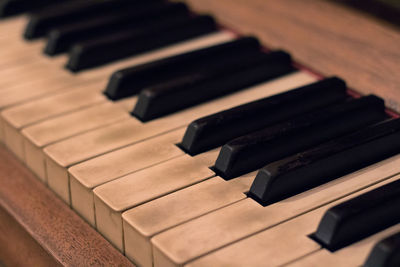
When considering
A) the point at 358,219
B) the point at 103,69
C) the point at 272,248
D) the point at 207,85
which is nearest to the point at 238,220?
the point at 272,248

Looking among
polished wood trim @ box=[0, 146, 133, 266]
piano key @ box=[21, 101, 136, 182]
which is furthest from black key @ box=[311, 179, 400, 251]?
piano key @ box=[21, 101, 136, 182]

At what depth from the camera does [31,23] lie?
220 cm

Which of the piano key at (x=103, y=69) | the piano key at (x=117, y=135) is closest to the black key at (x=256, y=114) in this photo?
the piano key at (x=117, y=135)

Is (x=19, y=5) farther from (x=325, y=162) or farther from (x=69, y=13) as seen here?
(x=325, y=162)

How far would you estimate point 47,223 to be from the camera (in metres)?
1.53

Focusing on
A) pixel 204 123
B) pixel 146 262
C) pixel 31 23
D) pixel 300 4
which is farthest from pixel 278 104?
pixel 31 23

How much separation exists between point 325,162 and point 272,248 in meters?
0.26

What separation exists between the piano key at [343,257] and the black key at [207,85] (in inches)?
24.9

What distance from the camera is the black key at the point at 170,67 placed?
181 cm

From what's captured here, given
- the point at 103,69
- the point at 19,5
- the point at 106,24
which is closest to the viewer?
the point at 103,69

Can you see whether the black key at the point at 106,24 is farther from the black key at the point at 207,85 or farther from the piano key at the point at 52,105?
the black key at the point at 207,85

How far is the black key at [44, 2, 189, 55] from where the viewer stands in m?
2.09

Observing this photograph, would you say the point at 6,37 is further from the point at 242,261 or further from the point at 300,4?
the point at 242,261

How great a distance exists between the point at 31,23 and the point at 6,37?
9cm
